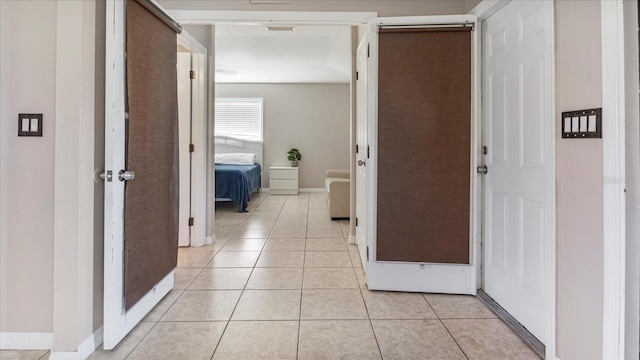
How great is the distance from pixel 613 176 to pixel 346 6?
2.12m

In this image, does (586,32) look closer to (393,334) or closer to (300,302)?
(393,334)

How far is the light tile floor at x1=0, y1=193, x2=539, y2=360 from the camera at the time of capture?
1.69 metres

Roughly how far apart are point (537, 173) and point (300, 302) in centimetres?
158

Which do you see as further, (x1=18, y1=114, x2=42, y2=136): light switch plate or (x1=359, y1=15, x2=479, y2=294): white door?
(x1=359, y1=15, x2=479, y2=294): white door

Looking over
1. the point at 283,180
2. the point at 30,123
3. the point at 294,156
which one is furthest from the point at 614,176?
the point at 294,156

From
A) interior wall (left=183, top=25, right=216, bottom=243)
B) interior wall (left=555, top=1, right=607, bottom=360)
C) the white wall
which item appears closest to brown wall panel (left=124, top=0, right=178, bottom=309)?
the white wall

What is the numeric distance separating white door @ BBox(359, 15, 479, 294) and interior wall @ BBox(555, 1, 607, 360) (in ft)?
2.76

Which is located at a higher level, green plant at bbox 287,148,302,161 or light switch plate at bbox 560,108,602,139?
green plant at bbox 287,148,302,161

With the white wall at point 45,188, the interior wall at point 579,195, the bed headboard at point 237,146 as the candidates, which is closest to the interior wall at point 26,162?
the white wall at point 45,188

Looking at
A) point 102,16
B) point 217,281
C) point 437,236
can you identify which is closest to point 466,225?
point 437,236

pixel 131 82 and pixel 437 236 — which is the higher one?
pixel 131 82

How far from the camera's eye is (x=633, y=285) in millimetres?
1194

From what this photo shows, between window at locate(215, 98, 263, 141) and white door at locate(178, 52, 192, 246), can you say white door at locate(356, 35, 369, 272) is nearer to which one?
white door at locate(178, 52, 192, 246)

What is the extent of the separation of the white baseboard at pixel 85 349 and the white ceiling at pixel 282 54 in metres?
3.34
